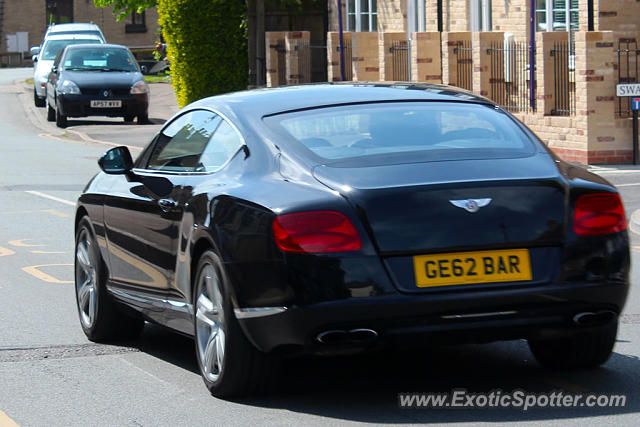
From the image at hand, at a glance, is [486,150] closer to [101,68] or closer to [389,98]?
[389,98]

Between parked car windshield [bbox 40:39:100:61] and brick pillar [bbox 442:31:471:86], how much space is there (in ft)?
57.3

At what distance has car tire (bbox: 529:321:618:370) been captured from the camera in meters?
6.44

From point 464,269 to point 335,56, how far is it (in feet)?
78.2

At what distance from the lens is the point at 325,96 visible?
679 centimetres

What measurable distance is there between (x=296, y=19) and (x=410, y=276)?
31301 mm

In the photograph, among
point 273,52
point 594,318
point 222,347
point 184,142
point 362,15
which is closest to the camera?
point 594,318

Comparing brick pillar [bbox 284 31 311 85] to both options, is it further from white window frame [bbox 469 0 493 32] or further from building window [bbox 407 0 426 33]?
white window frame [bbox 469 0 493 32]

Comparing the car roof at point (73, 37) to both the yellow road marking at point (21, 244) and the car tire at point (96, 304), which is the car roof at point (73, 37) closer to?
the yellow road marking at point (21, 244)

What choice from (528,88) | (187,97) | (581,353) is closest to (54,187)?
(528,88)

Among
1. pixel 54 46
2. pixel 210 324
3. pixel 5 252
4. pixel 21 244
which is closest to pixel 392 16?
pixel 54 46

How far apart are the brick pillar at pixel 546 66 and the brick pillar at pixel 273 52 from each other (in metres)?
11.5

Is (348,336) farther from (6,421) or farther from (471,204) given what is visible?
(6,421)

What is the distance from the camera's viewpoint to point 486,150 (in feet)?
20.2

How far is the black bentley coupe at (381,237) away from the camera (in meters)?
5.60
